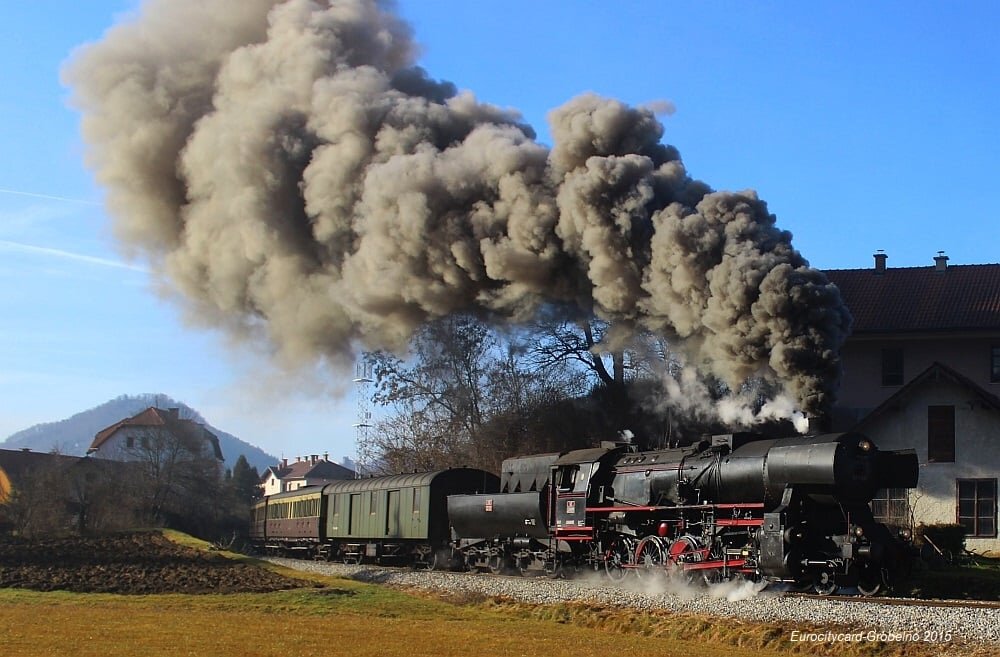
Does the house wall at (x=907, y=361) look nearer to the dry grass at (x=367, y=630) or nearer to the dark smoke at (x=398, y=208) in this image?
the dark smoke at (x=398, y=208)

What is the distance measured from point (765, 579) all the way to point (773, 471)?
1662 mm

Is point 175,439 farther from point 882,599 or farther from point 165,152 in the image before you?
point 882,599

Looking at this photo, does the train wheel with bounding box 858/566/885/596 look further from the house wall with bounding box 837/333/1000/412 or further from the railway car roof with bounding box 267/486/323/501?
the railway car roof with bounding box 267/486/323/501

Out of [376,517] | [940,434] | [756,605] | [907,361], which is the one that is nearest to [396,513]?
[376,517]

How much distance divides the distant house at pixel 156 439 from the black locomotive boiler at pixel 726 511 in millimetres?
39009

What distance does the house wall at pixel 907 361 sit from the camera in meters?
33.7

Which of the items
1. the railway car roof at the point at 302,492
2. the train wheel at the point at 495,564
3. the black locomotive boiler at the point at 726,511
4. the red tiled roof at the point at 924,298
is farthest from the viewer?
the red tiled roof at the point at 924,298

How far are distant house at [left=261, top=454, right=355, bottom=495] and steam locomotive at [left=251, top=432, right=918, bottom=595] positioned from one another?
85.4 metres

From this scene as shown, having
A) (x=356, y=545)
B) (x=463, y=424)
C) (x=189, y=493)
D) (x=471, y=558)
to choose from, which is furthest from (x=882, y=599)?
(x=189, y=493)

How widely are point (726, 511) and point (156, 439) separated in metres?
45.1

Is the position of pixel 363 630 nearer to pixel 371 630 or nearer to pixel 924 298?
pixel 371 630

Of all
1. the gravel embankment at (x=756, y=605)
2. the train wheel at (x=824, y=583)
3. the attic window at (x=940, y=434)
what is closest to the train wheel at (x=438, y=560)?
the gravel embankment at (x=756, y=605)

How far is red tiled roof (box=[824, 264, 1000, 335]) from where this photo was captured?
34.0 meters

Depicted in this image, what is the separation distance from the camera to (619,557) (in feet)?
63.0
